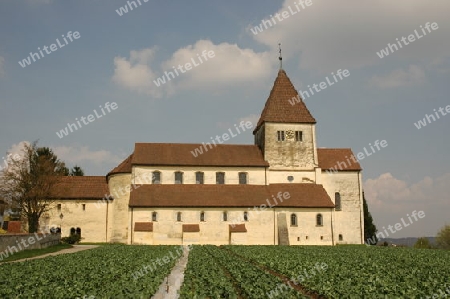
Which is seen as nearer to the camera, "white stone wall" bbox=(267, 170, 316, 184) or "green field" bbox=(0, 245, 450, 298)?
"green field" bbox=(0, 245, 450, 298)

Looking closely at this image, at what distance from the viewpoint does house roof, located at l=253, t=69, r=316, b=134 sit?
52.9 metres

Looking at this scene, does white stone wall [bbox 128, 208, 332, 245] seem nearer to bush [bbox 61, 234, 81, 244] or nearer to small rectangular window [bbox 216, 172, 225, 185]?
small rectangular window [bbox 216, 172, 225, 185]

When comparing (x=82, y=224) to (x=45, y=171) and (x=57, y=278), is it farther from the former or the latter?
(x=57, y=278)

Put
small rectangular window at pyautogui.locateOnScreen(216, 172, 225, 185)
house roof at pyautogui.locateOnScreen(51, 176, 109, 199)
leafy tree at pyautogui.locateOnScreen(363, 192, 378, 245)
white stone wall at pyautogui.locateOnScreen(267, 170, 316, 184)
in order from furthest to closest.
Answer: leafy tree at pyautogui.locateOnScreen(363, 192, 378, 245)
white stone wall at pyautogui.locateOnScreen(267, 170, 316, 184)
small rectangular window at pyautogui.locateOnScreen(216, 172, 225, 185)
house roof at pyautogui.locateOnScreen(51, 176, 109, 199)

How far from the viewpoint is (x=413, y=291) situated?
52.5ft

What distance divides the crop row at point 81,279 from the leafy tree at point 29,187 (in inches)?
909

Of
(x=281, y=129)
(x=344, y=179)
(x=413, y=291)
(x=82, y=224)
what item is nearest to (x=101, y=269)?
(x=413, y=291)

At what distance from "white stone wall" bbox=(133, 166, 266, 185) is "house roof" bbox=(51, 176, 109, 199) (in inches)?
209

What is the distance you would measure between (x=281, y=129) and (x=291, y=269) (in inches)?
1214

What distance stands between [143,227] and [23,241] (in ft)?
42.4

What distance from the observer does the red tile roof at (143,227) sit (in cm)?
4566

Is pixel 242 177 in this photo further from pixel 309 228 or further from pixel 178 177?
pixel 309 228

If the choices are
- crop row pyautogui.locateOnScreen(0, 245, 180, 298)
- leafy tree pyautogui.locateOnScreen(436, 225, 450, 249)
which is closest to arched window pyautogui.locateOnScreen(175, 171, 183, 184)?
crop row pyautogui.locateOnScreen(0, 245, 180, 298)

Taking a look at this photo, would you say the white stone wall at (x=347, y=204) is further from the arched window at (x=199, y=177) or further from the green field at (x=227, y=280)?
the green field at (x=227, y=280)
